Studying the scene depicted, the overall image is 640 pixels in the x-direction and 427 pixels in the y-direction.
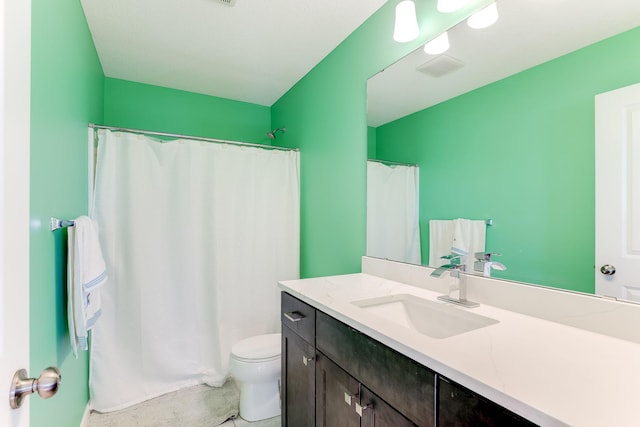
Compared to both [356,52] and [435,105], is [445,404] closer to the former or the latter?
[435,105]

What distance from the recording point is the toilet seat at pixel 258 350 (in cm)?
179

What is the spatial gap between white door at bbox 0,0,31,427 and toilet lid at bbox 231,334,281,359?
137 cm

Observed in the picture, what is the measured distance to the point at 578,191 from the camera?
3.22 ft

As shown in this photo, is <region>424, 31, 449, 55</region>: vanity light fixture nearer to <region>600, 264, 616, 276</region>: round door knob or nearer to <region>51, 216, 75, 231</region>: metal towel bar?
<region>600, 264, 616, 276</region>: round door knob

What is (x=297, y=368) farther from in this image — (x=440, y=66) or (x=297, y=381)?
(x=440, y=66)

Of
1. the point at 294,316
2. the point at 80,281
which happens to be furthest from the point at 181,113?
the point at 294,316

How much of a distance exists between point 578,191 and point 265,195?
195cm

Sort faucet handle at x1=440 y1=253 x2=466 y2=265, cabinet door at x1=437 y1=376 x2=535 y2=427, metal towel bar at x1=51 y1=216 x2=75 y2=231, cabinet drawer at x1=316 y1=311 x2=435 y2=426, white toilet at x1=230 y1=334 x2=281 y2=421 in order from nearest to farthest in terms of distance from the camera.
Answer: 1. cabinet door at x1=437 y1=376 x2=535 y2=427
2. cabinet drawer at x1=316 y1=311 x2=435 y2=426
3. metal towel bar at x1=51 y1=216 x2=75 y2=231
4. faucet handle at x1=440 y1=253 x2=466 y2=265
5. white toilet at x1=230 y1=334 x2=281 y2=421

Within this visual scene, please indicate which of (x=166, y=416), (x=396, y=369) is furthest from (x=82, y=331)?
(x=396, y=369)

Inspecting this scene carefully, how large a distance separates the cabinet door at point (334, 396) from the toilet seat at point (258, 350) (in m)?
0.67

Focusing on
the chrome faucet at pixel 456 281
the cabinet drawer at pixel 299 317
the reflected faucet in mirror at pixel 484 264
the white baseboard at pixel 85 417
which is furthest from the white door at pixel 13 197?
the white baseboard at pixel 85 417

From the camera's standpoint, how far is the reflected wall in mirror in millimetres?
953

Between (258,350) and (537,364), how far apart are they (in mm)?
1545

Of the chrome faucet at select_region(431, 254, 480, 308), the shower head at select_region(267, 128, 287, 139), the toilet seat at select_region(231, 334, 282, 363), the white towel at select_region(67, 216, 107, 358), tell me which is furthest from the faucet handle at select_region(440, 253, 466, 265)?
the shower head at select_region(267, 128, 287, 139)
